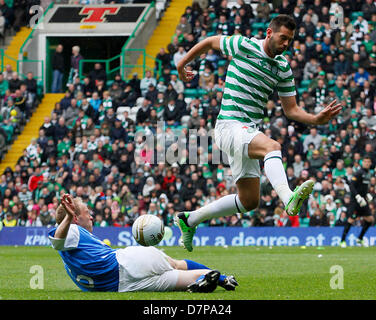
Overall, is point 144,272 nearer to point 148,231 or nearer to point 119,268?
point 119,268

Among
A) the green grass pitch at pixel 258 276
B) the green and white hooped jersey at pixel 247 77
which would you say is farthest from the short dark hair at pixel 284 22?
the green grass pitch at pixel 258 276

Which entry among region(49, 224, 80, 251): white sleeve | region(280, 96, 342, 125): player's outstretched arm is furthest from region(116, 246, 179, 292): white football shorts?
A: region(280, 96, 342, 125): player's outstretched arm

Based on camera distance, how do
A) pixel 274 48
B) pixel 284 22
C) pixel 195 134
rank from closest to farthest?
pixel 284 22 < pixel 274 48 < pixel 195 134

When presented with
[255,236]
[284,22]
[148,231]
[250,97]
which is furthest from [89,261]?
[255,236]

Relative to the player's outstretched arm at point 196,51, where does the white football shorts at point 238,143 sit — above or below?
below

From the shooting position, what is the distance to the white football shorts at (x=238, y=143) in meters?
9.52

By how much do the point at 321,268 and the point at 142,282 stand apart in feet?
17.1

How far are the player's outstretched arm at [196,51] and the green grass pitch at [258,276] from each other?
8.23 ft

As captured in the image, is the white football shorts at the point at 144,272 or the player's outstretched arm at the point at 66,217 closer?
the player's outstretched arm at the point at 66,217

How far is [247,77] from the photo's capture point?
32.4 ft

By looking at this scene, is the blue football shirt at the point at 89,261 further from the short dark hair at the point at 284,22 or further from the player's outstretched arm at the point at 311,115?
the short dark hair at the point at 284,22

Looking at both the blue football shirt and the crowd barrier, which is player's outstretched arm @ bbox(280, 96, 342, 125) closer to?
the blue football shirt

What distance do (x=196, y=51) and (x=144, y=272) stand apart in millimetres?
2543

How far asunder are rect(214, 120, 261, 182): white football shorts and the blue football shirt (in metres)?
1.72
